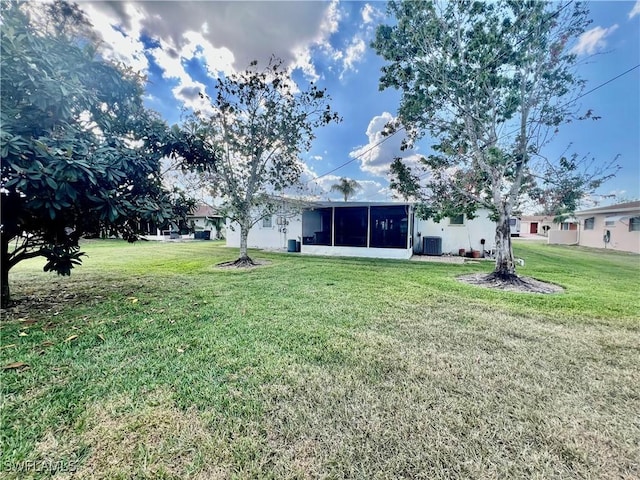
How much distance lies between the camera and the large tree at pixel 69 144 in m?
3.17

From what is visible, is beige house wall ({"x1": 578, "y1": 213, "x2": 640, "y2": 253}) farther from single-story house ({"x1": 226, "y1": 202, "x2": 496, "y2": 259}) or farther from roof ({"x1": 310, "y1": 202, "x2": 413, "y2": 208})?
roof ({"x1": 310, "y1": 202, "x2": 413, "y2": 208})

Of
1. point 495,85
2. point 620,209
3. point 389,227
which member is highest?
point 495,85

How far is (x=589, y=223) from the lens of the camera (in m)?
20.1

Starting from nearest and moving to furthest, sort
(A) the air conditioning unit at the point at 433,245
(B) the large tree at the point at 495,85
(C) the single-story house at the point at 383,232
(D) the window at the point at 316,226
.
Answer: (B) the large tree at the point at 495,85, (C) the single-story house at the point at 383,232, (A) the air conditioning unit at the point at 433,245, (D) the window at the point at 316,226

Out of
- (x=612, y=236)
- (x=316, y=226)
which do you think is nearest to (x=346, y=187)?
(x=316, y=226)

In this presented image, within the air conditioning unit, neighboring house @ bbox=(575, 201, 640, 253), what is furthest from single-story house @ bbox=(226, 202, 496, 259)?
neighboring house @ bbox=(575, 201, 640, 253)

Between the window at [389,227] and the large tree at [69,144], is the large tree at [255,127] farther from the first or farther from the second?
the window at [389,227]

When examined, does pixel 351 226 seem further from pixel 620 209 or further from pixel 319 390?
pixel 620 209

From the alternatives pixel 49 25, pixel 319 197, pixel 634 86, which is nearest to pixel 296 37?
pixel 319 197

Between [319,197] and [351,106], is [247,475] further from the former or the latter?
[351,106]

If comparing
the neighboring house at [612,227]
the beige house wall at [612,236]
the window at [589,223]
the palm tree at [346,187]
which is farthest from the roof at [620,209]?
the palm tree at [346,187]

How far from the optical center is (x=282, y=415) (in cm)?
219

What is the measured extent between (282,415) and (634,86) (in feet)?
41.3

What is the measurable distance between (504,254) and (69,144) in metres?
9.43
